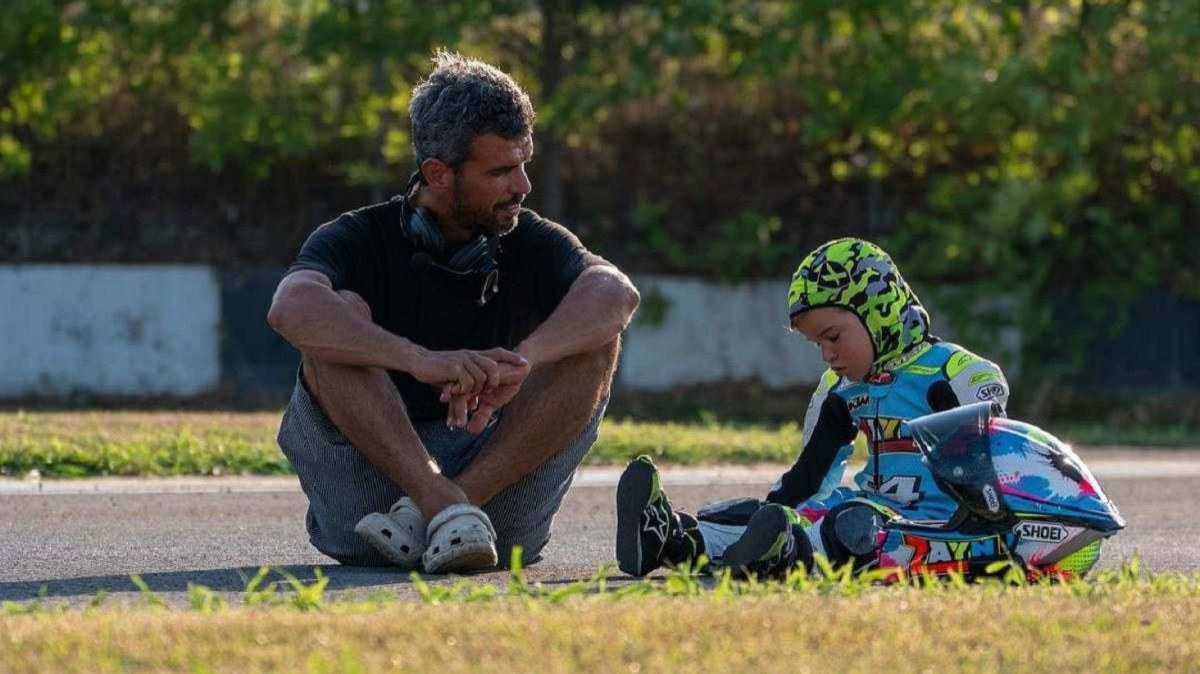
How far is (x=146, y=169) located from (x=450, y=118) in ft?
45.9

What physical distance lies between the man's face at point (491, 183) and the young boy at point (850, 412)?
89cm

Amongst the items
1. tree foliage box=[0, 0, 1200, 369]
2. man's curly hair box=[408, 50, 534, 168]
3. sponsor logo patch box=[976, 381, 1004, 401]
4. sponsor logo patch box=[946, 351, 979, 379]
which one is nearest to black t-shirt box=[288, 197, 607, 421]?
man's curly hair box=[408, 50, 534, 168]

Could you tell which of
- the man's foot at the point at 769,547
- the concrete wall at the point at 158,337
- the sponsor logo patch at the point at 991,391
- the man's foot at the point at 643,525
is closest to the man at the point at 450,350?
the man's foot at the point at 643,525

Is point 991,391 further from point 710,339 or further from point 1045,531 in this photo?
point 710,339

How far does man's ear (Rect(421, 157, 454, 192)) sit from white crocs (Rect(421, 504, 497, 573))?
3.34 feet

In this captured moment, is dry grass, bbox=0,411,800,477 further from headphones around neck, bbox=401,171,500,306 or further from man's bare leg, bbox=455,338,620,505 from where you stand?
man's bare leg, bbox=455,338,620,505

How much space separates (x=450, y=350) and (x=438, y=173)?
54 cm

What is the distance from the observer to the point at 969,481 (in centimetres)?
548

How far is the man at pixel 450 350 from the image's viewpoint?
573cm

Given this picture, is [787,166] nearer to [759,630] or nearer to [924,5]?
[924,5]

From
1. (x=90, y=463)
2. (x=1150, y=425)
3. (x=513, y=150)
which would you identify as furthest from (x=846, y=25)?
(x=513, y=150)

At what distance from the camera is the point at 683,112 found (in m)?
20.1

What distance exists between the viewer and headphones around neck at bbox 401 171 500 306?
241 inches

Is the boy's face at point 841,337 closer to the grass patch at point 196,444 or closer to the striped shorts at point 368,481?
the striped shorts at point 368,481
